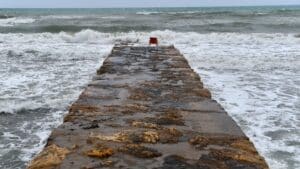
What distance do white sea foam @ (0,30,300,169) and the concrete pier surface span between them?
0.79 m

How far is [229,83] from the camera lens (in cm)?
864

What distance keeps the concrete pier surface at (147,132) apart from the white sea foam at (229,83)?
79cm

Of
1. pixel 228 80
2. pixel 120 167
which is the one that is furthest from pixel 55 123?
pixel 228 80

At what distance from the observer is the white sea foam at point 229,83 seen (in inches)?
197

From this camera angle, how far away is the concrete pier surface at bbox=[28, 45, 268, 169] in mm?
2844

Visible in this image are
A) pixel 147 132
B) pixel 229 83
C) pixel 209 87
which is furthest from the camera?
pixel 229 83

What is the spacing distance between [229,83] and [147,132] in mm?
5418

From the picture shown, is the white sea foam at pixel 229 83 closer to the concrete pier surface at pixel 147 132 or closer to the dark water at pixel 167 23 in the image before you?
the concrete pier surface at pixel 147 132

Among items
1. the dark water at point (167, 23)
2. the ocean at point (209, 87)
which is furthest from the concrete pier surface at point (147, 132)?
the dark water at point (167, 23)

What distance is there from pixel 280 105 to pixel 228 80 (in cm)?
247

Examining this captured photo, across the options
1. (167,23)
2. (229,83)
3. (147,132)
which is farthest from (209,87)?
(167,23)

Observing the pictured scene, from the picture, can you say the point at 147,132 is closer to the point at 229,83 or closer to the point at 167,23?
the point at 229,83

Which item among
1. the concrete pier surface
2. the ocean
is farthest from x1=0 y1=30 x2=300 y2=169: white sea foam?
the concrete pier surface

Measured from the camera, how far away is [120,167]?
274 cm
